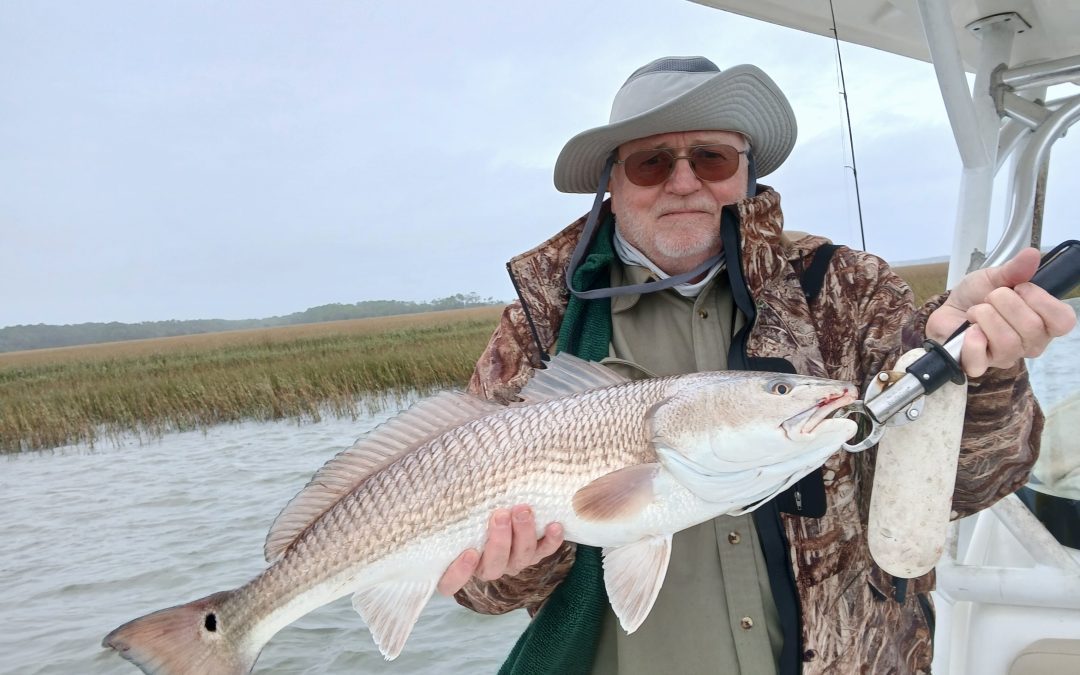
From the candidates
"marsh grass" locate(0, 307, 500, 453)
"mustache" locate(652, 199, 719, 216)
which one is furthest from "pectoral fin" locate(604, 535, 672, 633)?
"marsh grass" locate(0, 307, 500, 453)

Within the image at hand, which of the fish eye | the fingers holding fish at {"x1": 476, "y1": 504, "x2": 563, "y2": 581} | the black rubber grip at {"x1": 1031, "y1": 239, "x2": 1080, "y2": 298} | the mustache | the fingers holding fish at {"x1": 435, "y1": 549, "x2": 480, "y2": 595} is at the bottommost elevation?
the fingers holding fish at {"x1": 435, "y1": 549, "x2": 480, "y2": 595}

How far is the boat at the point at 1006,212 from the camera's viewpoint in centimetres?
292

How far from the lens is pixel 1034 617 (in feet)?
9.86

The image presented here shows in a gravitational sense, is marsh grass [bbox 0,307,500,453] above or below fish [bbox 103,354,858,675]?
below

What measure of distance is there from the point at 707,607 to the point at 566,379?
91 centimetres

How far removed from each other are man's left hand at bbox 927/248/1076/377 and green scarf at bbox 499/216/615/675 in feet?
4.24

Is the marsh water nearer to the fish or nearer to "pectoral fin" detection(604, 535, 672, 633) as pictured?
the fish

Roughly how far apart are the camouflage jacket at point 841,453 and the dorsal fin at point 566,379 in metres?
0.40

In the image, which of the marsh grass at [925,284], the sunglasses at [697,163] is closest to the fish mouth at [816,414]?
the sunglasses at [697,163]

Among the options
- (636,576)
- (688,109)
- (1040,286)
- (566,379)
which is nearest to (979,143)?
(688,109)

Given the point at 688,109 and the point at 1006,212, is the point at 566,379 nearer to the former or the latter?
the point at 688,109

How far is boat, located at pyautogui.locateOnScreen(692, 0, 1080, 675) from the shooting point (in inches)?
115

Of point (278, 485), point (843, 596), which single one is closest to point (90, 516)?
point (278, 485)

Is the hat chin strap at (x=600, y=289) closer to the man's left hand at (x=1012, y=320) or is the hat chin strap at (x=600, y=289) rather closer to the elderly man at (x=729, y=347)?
the elderly man at (x=729, y=347)
